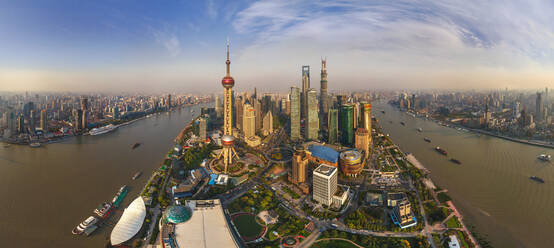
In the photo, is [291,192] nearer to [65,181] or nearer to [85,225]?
[85,225]

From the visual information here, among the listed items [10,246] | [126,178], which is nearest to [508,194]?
[126,178]

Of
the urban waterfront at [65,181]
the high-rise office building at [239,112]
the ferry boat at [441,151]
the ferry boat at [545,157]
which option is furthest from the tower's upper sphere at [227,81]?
the ferry boat at [545,157]

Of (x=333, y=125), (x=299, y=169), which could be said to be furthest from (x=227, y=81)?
(x=333, y=125)

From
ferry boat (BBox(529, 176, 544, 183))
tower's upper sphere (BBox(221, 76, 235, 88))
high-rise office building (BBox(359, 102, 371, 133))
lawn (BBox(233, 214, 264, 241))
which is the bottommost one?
lawn (BBox(233, 214, 264, 241))

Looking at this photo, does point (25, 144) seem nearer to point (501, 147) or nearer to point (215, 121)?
point (215, 121)

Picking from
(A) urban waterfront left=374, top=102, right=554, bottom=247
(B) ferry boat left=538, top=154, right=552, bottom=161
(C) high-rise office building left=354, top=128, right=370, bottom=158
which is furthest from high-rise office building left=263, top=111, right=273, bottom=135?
(B) ferry boat left=538, top=154, right=552, bottom=161

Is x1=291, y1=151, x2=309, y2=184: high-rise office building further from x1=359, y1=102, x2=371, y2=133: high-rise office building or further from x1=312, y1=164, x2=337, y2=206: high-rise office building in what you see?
x1=359, y1=102, x2=371, y2=133: high-rise office building

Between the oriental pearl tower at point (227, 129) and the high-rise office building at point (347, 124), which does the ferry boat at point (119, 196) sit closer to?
the oriental pearl tower at point (227, 129)
